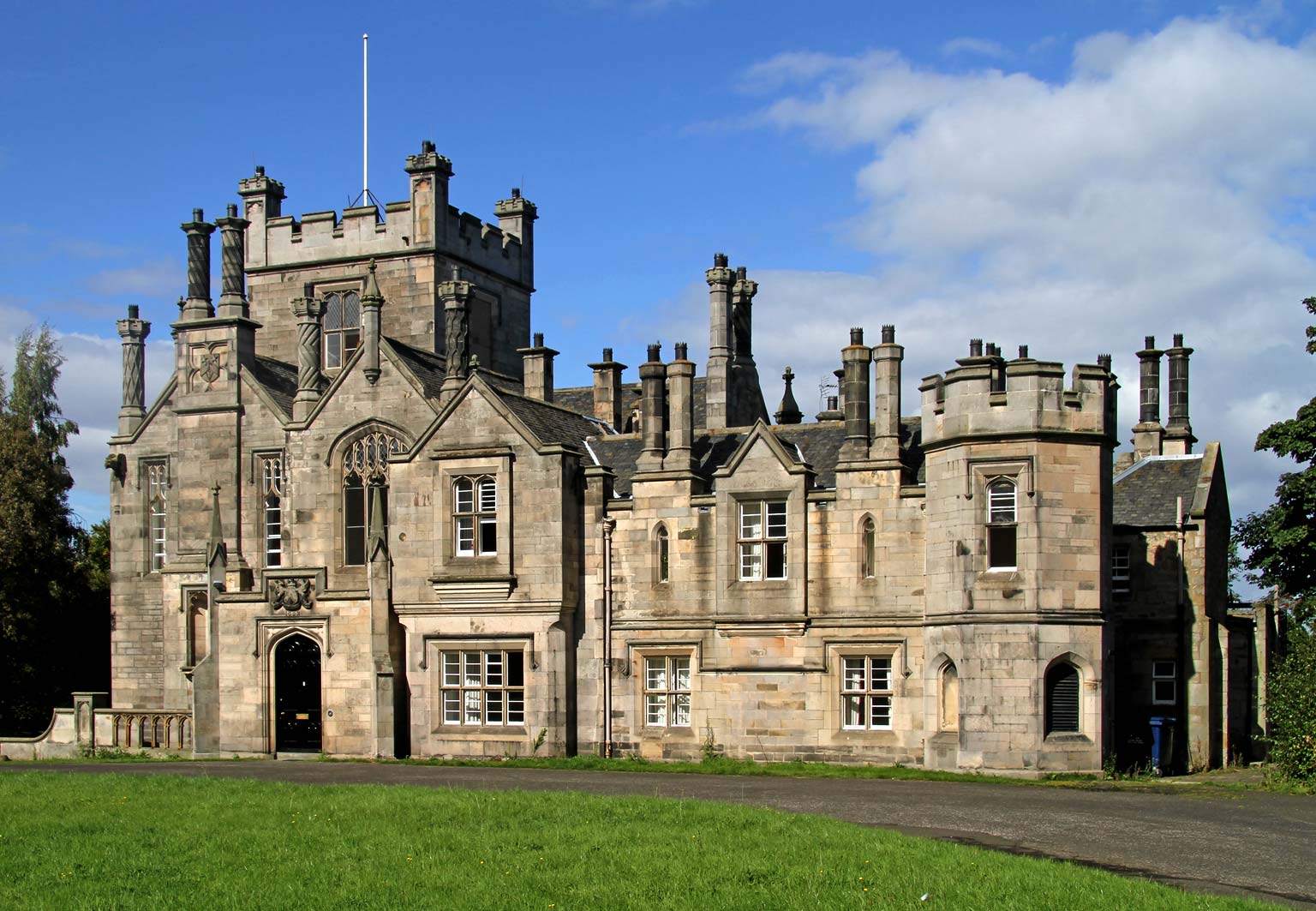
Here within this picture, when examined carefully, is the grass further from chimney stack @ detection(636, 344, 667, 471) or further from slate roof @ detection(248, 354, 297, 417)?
slate roof @ detection(248, 354, 297, 417)

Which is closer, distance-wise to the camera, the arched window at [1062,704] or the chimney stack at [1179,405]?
the arched window at [1062,704]

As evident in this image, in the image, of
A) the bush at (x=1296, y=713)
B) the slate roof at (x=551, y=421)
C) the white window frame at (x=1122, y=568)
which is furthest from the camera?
the slate roof at (x=551, y=421)

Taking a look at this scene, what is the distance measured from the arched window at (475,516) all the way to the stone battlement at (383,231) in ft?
35.8

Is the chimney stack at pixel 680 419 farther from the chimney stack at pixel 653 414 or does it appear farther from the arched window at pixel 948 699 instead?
the arched window at pixel 948 699

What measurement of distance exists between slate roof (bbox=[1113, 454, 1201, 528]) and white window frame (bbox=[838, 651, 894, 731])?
22.5 ft

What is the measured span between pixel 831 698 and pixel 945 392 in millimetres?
7048

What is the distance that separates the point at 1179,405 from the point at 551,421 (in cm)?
1652

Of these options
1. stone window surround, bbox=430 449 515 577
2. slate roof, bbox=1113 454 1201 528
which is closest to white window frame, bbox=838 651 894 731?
slate roof, bbox=1113 454 1201 528

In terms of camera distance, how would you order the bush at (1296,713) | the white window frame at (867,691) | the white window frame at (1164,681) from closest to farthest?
the bush at (1296,713) < the white window frame at (867,691) < the white window frame at (1164,681)

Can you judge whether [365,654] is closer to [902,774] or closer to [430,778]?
[430,778]

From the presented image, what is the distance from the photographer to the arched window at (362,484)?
128 ft

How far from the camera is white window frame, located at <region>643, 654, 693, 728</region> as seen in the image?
3544 centimetres

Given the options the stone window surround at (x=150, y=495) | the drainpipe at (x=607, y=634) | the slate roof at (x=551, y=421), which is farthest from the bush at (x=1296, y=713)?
the stone window surround at (x=150, y=495)

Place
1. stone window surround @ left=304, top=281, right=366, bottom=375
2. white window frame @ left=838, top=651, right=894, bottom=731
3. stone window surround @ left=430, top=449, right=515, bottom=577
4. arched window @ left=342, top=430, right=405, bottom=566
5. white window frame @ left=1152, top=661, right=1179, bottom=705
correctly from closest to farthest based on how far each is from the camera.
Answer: white window frame @ left=838, top=651, right=894, bottom=731 < white window frame @ left=1152, top=661, right=1179, bottom=705 < stone window surround @ left=430, top=449, right=515, bottom=577 < arched window @ left=342, top=430, right=405, bottom=566 < stone window surround @ left=304, top=281, right=366, bottom=375
